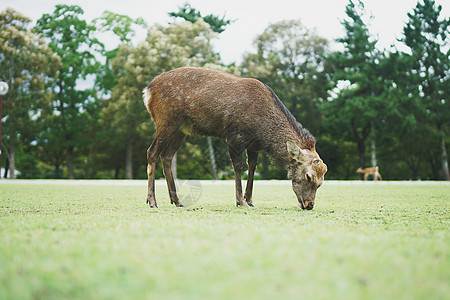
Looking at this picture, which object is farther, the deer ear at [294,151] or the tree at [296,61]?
the tree at [296,61]

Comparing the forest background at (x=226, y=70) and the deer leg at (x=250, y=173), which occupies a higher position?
the forest background at (x=226, y=70)

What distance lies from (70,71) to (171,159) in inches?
1490

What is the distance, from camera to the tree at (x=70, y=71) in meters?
41.3

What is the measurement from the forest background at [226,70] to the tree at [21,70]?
0.28 feet

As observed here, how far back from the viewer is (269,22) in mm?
39938

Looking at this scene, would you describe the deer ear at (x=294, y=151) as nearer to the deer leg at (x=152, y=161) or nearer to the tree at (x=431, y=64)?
the deer leg at (x=152, y=161)

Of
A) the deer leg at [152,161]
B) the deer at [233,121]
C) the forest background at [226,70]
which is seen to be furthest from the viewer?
the forest background at [226,70]

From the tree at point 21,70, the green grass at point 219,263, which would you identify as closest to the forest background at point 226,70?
the tree at point 21,70

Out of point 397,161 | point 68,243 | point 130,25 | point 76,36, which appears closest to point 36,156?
point 76,36

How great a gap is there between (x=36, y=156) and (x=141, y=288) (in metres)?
51.4

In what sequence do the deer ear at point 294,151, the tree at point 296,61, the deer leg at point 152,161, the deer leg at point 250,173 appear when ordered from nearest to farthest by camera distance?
the deer ear at point 294,151 → the deer leg at point 152,161 → the deer leg at point 250,173 → the tree at point 296,61

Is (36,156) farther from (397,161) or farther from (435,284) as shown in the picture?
(435,284)

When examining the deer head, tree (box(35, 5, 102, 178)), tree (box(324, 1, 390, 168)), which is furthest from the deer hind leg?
tree (box(35, 5, 102, 178))

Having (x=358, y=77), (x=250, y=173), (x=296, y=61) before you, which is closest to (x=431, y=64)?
(x=358, y=77)
